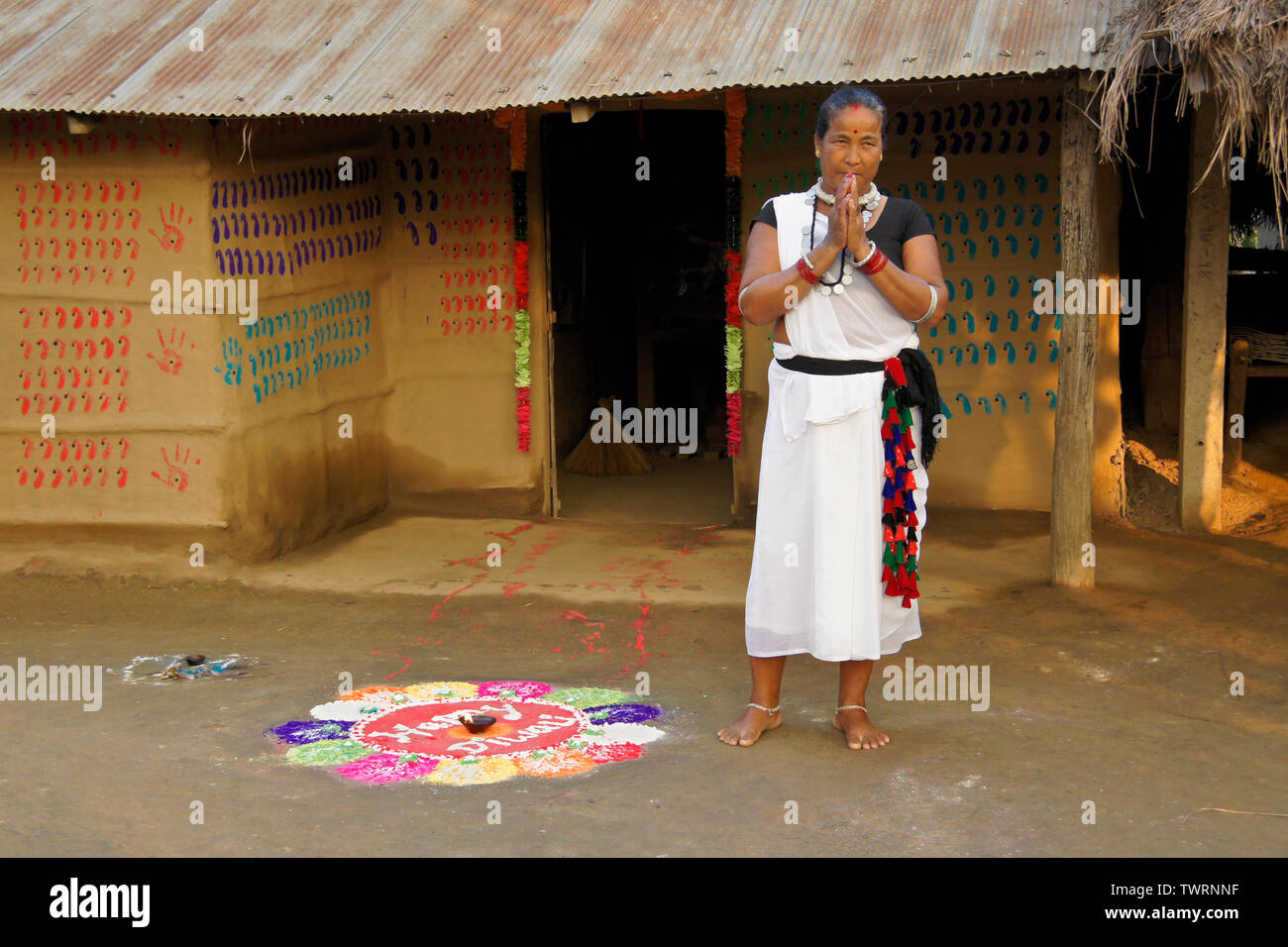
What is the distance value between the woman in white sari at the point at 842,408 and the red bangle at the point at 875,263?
25mm

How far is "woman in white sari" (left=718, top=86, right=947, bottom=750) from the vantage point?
4.45 meters

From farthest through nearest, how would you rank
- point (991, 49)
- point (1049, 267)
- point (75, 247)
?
point (1049, 267), point (75, 247), point (991, 49)

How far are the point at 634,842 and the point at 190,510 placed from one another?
3964mm

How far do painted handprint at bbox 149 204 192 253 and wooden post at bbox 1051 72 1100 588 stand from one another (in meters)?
4.06

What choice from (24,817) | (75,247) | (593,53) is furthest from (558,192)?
(24,817)

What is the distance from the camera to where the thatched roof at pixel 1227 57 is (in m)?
5.67

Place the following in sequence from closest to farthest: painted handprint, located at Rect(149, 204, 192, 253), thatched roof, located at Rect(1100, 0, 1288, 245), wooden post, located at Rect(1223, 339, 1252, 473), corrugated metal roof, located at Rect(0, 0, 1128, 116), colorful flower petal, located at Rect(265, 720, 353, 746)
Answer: colorful flower petal, located at Rect(265, 720, 353, 746) → thatched roof, located at Rect(1100, 0, 1288, 245) → corrugated metal roof, located at Rect(0, 0, 1128, 116) → painted handprint, located at Rect(149, 204, 192, 253) → wooden post, located at Rect(1223, 339, 1252, 473)

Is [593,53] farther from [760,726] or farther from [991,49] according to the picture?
[760,726]

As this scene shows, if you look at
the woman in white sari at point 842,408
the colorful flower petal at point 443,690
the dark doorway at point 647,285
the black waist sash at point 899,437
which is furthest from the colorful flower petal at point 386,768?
the dark doorway at point 647,285

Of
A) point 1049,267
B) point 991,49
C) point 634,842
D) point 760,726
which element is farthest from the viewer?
point 1049,267

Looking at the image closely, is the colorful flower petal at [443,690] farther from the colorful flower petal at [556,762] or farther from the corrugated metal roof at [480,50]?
the corrugated metal roof at [480,50]

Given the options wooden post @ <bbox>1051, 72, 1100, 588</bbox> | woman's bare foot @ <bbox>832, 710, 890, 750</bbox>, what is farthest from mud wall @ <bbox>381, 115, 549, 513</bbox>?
woman's bare foot @ <bbox>832, 710, 890, 750</bbox>

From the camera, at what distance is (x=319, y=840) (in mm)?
4043

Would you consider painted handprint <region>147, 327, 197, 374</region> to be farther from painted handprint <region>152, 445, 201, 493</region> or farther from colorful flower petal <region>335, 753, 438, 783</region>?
colorful flower petal <region>335, 753, 438, 783</region>
